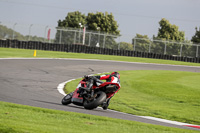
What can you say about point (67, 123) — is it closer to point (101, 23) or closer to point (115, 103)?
point (115, 103)

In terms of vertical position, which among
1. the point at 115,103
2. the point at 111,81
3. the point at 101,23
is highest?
the point at 101,23

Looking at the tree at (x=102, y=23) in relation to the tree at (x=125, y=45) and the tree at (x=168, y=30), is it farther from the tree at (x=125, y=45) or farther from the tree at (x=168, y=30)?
the tree at (x=125, y=45)

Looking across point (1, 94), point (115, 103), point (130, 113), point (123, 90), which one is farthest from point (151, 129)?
point (123, 90)

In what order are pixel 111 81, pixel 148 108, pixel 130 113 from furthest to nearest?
pixel 148 108
pixel 130 113
pixel 111 81

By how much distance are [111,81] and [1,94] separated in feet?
13.2

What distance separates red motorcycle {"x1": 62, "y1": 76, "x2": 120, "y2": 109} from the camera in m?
10.0

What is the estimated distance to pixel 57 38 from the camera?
48.3 meters

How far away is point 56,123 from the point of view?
7.43 m

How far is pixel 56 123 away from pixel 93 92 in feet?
9.42

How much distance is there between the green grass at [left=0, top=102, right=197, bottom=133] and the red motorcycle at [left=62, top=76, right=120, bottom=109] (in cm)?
154

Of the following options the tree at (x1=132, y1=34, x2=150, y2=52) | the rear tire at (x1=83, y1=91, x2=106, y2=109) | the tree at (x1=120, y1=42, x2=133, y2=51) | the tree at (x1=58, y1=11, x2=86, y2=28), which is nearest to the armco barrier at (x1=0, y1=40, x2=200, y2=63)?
the tree at (x1=132, y1=34, x2=150, y2=52)

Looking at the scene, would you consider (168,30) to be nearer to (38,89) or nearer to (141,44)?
(141,44)

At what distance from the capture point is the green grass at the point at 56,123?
6.57 m

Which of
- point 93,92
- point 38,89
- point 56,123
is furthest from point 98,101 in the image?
point 38,89
